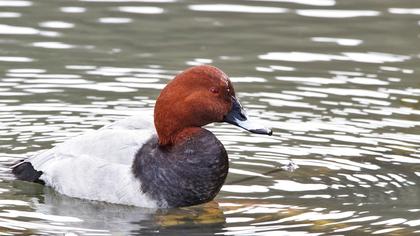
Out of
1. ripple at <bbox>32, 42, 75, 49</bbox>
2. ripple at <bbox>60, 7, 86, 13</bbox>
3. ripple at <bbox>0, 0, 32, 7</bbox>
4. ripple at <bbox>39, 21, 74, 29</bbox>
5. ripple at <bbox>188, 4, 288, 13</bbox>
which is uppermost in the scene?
ripple at <bbox>0, 0, 32, 7</bbox>

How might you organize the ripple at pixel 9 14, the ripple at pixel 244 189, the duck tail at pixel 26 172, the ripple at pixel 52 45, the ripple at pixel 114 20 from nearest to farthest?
the ripple at pixel 244 189 < the duck tail at pixel 26 172 < the ripple at pixel 52 45 < the ripple at pixel 114 20 < the ripple at pixel 9 14

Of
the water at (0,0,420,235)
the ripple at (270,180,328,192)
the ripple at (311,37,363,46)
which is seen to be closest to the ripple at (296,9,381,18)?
the water at (0,0,420,235)

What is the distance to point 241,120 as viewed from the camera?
368 inches

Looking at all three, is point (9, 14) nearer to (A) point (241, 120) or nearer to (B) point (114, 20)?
(B) point (114, 20)

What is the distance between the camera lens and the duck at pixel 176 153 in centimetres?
924

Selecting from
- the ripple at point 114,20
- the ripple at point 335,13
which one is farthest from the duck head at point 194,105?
the ripple at point 335,13

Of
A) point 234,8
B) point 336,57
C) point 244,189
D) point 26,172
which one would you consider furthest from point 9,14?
point 244,189

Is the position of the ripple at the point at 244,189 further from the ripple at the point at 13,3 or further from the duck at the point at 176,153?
the ripple at the point at 13,3

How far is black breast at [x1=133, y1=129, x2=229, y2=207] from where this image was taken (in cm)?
923

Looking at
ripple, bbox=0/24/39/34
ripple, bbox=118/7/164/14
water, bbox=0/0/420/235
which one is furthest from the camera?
ripple, bbox=118/7/164/14

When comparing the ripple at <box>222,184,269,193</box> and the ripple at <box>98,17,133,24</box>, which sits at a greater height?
the ripple at <box>98,17,133,24</box>

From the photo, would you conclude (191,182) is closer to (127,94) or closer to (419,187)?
(419,187)

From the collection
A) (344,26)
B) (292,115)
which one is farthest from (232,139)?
(344,26)

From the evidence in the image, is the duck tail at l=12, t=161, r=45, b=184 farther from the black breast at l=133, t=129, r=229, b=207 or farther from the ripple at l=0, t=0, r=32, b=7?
the ripple at l=0, t=0, r=32, b=7
